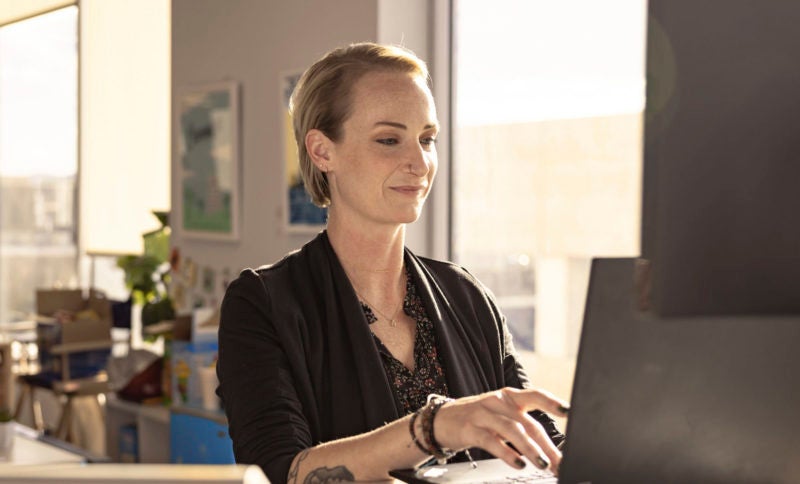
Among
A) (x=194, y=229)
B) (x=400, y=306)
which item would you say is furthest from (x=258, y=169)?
(x=400, y=306)

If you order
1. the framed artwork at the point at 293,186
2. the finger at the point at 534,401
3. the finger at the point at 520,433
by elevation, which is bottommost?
the finger at the point at 520,433

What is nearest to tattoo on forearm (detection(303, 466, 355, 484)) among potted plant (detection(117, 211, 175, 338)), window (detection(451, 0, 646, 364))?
window (detection(451, 0, 646, 364))

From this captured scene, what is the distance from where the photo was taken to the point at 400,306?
1717 mm

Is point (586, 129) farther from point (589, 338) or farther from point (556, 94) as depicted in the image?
point (589, 338)

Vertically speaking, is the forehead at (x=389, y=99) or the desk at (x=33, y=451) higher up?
the forehead at (x=389, y=99)

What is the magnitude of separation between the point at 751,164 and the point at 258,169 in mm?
3582

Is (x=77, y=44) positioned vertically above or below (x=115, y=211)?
above

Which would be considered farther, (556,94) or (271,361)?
(556,94)

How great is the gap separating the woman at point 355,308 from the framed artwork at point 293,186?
79.6 inches

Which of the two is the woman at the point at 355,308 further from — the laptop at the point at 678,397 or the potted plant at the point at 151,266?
the potted plant at the point at 151,266

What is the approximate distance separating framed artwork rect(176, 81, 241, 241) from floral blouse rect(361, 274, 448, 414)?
273cm

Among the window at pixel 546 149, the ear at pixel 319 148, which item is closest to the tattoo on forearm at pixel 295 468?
the ear at pixel 319 148

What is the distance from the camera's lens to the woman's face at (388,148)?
162 centimetres

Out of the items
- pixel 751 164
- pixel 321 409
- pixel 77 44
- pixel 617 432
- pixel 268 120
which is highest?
pixel 77 44
